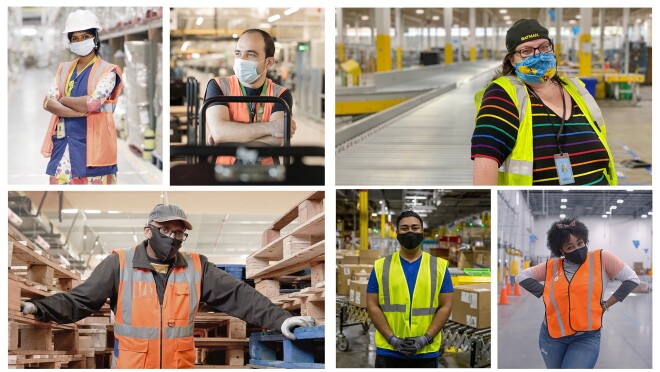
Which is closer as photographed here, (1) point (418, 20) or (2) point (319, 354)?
(2) point (319, 354)

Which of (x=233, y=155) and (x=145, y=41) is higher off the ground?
(x=145, y=41)

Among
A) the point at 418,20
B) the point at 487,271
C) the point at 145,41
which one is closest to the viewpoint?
the point at 487,271

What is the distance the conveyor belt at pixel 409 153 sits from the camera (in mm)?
4152

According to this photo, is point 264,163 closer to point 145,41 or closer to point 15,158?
point 15,158

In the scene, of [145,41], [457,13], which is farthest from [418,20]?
[145,41]

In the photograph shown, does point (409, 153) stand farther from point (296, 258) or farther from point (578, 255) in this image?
point (578, 255)

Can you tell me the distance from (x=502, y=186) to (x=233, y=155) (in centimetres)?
126

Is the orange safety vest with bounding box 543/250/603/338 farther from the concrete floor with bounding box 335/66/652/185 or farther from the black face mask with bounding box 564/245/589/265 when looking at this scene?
the concrete floor with bounding box 335/66/652/185

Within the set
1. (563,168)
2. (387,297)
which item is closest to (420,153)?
(387,297)

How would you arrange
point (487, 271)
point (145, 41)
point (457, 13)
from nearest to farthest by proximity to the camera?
point (487, 271), point (145, 41), point (457, 13)

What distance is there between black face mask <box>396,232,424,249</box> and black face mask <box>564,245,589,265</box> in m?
0.75

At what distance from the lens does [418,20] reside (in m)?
46.4

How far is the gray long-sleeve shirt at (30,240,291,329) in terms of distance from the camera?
147 inches

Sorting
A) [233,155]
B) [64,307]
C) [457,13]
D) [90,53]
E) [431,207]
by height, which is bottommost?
[64,307]
